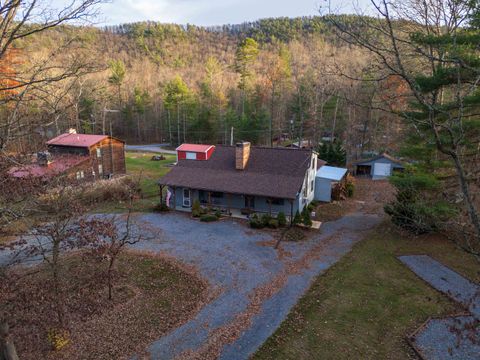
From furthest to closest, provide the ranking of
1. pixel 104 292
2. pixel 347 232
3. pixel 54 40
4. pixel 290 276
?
pixel 347 232
pixel 290 276
pixel 104 292
pixel 54 40

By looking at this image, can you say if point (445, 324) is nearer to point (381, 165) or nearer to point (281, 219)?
point (281, 219)

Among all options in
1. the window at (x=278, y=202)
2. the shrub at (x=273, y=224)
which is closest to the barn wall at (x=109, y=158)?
the window at (x=278, y=202)

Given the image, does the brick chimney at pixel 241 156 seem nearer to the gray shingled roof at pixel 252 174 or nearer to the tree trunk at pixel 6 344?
the gray shingled roof at pixel 252 174

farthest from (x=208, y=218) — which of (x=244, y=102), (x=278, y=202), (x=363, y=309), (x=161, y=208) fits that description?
(x=244, y=102)

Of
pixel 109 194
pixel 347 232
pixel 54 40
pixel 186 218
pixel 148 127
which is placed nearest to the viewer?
pixel 54 40

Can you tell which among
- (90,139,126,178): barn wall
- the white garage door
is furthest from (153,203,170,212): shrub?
the white garage door

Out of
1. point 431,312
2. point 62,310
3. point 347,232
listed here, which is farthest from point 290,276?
point 62,310

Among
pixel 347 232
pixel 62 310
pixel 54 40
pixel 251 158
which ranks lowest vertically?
pixel 347 232

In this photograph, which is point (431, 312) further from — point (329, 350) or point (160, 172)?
point (160, 172)
